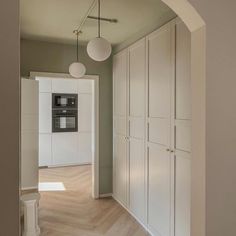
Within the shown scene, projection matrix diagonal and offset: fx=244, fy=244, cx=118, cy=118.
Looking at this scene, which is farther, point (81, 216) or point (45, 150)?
point (45, 150)

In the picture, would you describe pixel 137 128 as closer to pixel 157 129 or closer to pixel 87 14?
pixel 157 129

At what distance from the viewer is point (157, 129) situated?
280 cm

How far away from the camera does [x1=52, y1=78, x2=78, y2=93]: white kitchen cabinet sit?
631 cm

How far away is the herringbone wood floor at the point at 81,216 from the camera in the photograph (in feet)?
9.97

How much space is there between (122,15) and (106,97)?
5.50 feet

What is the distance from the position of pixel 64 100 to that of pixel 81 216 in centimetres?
360

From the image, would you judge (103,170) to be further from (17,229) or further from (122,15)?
(17,229)

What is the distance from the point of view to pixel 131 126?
3492 millimetres

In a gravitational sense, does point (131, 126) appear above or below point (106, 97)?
below

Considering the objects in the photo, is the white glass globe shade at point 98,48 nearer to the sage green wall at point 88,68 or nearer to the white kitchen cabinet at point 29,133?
the white kitchen cabinet at point 29,133

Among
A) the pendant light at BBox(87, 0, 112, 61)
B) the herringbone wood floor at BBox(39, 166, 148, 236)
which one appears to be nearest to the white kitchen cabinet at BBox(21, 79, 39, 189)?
the herringbone wood floor at BBox(39, 166, 148, 236)

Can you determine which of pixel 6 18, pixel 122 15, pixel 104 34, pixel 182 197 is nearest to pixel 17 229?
pixel 6 18

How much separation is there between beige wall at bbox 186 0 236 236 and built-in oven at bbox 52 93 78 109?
530 cm

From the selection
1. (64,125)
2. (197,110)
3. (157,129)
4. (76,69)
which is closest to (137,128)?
(157,129)
